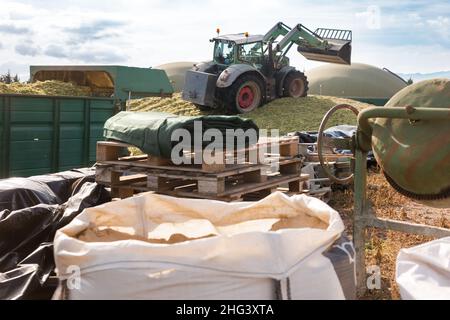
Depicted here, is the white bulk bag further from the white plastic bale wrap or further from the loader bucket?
the loader bucket

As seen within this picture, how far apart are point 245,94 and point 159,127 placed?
9080 millimetres

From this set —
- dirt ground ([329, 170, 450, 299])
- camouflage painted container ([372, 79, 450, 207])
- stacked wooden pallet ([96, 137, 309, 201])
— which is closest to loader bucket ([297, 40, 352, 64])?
dirt ground ([329, 170, 450, 299])

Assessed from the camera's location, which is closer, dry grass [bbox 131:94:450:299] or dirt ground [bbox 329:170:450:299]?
dirt ground [bbox 329:170:450:299]

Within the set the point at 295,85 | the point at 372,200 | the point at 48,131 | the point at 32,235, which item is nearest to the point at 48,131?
the point at 48,131

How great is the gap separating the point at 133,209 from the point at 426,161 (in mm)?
1497

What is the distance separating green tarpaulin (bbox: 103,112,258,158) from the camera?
377cm

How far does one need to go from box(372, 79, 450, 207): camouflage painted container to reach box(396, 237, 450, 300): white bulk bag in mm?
465

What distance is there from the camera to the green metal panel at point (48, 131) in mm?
5613

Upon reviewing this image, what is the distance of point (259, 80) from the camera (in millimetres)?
12844

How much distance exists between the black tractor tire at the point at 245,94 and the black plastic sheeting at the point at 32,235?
8.48 metres

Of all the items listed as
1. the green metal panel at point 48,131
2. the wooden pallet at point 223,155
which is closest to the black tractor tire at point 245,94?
the green metal panel at point 48,131

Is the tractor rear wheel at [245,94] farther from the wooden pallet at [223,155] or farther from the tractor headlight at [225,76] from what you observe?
the wooden pallet at [223,155]
